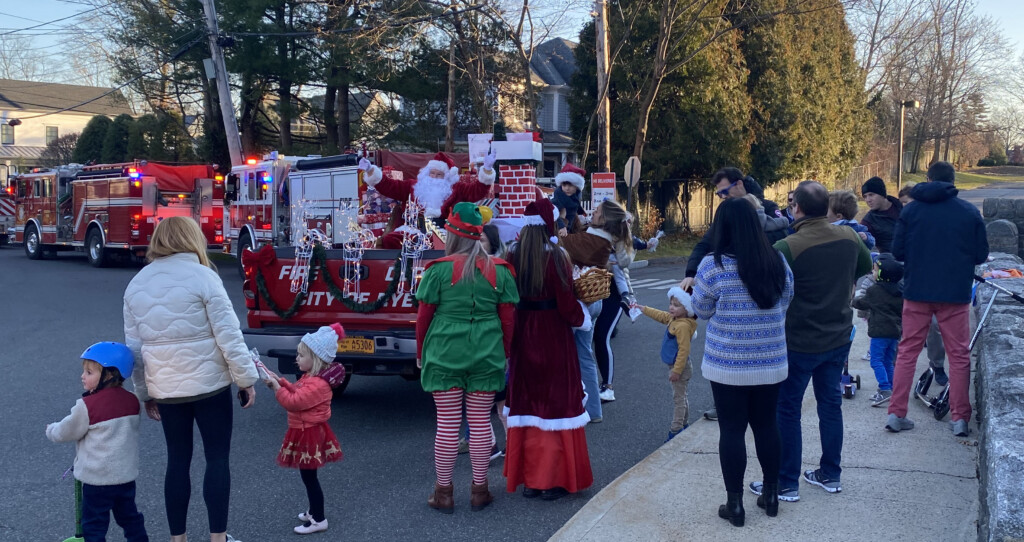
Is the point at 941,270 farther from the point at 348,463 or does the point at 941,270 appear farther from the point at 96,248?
the point at 96,248

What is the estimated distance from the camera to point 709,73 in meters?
25.0

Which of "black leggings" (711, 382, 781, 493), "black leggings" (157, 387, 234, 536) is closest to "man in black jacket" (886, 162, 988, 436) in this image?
"black leggings" (711, 382, 781, 493)

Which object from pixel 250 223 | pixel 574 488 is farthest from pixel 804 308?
pixel 250 223

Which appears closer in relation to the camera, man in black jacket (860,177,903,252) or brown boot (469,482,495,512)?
brown boot (469,482,495,512)

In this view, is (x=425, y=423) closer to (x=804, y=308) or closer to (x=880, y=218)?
(x=804, y=308)

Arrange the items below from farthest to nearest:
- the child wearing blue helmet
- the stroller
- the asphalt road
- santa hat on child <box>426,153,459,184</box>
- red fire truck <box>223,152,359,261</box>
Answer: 1. red fire truck <box>223,152,359,261</box>
2. santa hat on child <box>426,153,459,184</box>
3. the stroller
4. the asphalt road
5. the child wearing blue helmet

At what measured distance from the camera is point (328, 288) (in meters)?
6.57

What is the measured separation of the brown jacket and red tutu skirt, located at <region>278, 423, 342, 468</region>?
2603mm

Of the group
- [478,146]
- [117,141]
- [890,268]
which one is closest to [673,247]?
[478,146]

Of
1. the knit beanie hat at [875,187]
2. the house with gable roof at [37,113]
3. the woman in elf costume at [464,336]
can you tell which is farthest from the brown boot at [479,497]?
the house with gable roof at [37,113]

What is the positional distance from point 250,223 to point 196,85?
1126 centimetres

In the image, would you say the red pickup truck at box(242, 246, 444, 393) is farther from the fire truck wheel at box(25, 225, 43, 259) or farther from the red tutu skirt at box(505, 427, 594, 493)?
the fire truck wheel at box(25, 225, 43, 259)

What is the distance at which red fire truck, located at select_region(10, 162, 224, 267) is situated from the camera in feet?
69.0

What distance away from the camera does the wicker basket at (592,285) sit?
5316 millimetres
